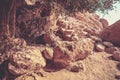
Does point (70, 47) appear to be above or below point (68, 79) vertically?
above

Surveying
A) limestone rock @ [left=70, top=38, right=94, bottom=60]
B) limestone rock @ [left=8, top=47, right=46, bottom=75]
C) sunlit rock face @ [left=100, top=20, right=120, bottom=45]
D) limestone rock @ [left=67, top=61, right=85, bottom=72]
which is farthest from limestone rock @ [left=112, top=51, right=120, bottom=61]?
limestone rock @ [left=8, top=47, right=46, bottom=75]

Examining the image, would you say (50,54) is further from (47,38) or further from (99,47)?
(99,47)

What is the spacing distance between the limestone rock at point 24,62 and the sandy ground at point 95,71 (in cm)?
78

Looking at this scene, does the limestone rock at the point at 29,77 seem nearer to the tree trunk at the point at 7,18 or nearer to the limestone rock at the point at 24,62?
the limestone rock at the point at 24,62

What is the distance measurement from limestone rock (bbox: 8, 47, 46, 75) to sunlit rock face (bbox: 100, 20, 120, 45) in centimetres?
703

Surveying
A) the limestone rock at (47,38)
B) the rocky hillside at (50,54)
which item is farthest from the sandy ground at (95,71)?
the limestone rock at (47,38)

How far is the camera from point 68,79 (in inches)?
440

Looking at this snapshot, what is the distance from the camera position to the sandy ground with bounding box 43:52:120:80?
11285 millimetres

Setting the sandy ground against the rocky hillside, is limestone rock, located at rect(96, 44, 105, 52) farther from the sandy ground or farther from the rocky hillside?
the sandy ground

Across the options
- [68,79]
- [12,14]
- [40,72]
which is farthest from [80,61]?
[12,14]

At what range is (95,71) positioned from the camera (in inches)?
490

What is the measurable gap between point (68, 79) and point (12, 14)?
11.9 ft

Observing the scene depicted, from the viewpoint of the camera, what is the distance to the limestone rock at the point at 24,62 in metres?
10.2

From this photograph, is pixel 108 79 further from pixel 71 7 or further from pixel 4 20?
pixel 4 20
